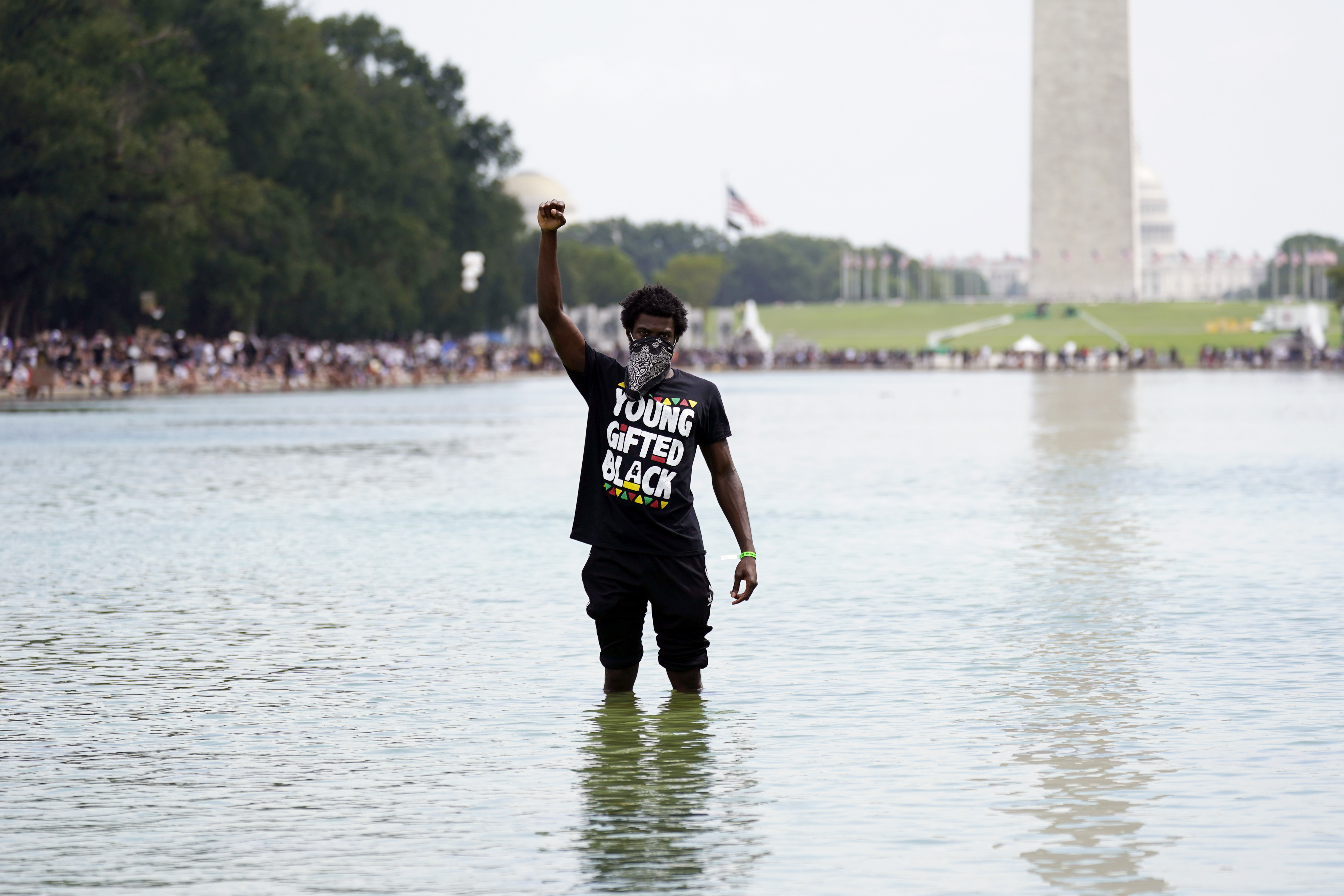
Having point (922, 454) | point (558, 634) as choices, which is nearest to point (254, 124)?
point (922, 454)

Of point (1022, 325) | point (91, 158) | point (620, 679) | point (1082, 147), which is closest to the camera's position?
point (620, 679)

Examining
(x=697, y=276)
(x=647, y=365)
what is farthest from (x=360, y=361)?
(x=697, y=276)

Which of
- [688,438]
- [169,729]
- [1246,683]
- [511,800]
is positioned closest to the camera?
[511,800]

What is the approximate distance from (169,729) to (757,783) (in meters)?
2.47

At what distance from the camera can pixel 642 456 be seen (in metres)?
7.90

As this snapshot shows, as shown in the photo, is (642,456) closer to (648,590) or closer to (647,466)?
(647,466)

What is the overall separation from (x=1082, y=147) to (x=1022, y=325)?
13671mm

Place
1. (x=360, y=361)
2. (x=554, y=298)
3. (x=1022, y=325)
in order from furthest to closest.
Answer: (x=1022, y=325), (x=360, y=361), (x=554, y=298)

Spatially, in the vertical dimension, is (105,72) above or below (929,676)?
above

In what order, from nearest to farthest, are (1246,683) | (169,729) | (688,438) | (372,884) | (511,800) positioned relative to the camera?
(372,884)
(511,800)
(688,438)
(169,729)
(1246,683)

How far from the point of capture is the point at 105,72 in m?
59.4

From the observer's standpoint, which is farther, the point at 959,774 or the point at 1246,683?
the point at 1246,683

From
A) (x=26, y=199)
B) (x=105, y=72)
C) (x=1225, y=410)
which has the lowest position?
(x=1225, y=410)

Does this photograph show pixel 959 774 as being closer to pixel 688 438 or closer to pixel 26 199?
pixel 688 438
